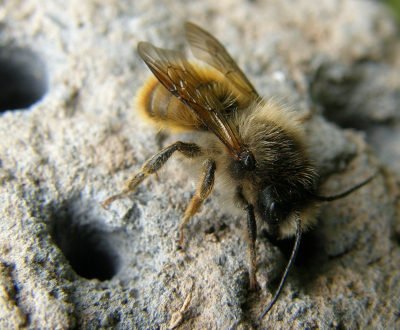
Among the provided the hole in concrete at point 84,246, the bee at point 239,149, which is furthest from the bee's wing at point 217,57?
the hole in concrete at point 84,246

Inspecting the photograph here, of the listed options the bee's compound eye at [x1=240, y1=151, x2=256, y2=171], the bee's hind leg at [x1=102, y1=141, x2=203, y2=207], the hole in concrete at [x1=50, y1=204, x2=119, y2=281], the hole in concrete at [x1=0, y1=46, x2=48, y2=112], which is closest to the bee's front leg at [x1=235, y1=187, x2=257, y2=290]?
Result: the bee's compound eye at [x1=240, y1=151, x2=256, y2=171]

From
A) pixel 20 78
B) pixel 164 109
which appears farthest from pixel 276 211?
pixel 20 78

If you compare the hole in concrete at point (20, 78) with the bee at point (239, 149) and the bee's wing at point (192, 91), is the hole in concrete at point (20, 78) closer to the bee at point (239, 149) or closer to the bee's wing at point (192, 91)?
the bee at point (239, 149)

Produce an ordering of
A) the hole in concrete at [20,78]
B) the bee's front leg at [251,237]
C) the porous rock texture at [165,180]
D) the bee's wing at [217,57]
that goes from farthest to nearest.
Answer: the hole in concrete at [20,78] < the bee's wing at [217,57] < the bee's front leg at [251,237] < the porous rock texture at [165,180]

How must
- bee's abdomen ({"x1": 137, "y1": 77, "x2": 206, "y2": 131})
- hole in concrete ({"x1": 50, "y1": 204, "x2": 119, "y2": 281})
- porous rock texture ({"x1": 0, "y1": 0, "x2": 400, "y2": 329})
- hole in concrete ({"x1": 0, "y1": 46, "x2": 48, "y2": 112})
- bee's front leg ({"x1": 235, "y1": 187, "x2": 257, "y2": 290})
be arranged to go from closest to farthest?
porous rock texture ({"x1": 0, "y1": 0, "x2": 400, "y2": 329})
bee's front leg ({"x1": 235, "y1": 187, "x2": 257, "y2": 290})
hole in concrete ({"x1": 50, "y1": 204, "x2": 119, "y2": 281})
bee's abdomen ({"x1": 137, "y1": 77, "x2": 206, "y2": 131})
hole in concrete ({"x1": 0, "y1": 46, "x2": 48, "y2": 112})

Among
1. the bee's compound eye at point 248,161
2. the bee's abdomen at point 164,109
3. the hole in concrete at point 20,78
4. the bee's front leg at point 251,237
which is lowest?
the bee's front leg at point 251,237

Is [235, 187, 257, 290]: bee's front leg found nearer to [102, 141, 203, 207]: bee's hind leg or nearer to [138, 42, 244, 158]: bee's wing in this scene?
[138, 42, 244, 158]: bee's wing

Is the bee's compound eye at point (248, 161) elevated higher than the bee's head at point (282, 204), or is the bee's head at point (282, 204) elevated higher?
the bee's compound eye at point (248, 161)
